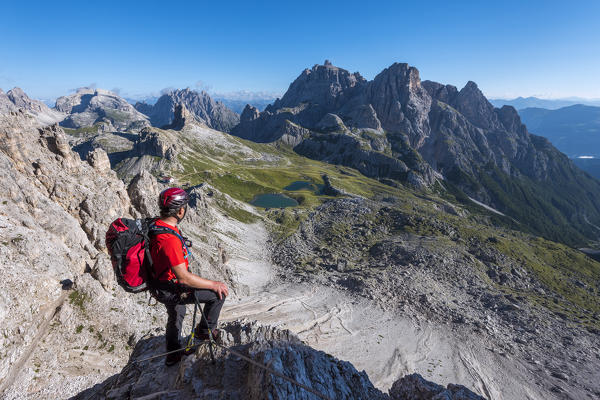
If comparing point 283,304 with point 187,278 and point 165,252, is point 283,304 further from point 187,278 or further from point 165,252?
point 165,252

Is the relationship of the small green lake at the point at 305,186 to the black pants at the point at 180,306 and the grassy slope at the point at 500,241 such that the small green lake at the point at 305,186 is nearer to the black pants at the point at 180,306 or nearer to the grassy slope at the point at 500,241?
the grassy slope at the point at 500,241

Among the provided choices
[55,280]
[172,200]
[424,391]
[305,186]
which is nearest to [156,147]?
[305,186]

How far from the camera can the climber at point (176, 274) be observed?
7453 millimetres

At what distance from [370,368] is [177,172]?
157 meters

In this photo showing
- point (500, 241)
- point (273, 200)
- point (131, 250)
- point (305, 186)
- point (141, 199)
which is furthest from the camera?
point (305, 186)

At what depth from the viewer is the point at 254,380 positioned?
10.2 metres

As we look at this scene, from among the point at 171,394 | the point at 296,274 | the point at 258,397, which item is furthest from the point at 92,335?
the point at 296,274

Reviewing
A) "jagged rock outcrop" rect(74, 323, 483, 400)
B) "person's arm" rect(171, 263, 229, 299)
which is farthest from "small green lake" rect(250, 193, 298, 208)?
"person's arm" rect(171, 263, 229, 299)

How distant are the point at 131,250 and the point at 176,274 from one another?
137cm

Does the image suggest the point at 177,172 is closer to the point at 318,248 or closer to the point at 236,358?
the point at 318,248

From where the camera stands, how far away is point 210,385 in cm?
1048

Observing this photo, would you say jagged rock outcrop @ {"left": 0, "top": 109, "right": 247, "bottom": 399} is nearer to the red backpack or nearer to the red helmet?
the red backpack

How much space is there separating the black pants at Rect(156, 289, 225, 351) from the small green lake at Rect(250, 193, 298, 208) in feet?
394

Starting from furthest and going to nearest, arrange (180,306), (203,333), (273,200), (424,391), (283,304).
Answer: (273,200)
(283,304)
(424,391)
(203,333)
(180,306)
